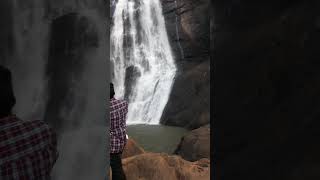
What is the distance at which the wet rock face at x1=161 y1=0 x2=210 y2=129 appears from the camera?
17141mm

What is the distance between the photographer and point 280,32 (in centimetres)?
138

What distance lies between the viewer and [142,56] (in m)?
20.2

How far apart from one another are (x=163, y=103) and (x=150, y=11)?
5.05 meters

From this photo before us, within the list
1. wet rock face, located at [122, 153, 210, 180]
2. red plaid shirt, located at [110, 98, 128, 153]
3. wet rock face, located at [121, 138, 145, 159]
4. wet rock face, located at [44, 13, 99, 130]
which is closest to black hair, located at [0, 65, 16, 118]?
wet rock face, located at [44, 13, 99, 130]

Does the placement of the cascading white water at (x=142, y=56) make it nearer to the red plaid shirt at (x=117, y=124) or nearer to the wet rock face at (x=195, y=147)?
the wet rock face at (x=195, y=147)

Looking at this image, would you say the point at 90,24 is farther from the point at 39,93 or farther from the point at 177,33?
the point at 177,33

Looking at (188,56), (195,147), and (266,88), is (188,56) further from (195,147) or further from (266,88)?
(266,88)

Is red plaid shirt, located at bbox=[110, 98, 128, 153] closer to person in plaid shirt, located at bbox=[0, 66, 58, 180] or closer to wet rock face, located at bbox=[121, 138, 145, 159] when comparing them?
person in plaid shirt, located at bbox=[0, 66, 58, 180]

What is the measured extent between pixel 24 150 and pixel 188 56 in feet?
60.4

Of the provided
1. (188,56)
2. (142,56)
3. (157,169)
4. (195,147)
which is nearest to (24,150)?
(157,169)

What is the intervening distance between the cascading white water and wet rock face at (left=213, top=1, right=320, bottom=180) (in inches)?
663

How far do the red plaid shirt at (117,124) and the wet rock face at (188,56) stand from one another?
12677mm

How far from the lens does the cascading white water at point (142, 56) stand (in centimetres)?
1903

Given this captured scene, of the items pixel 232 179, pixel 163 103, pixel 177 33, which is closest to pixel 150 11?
pixel 177 33
